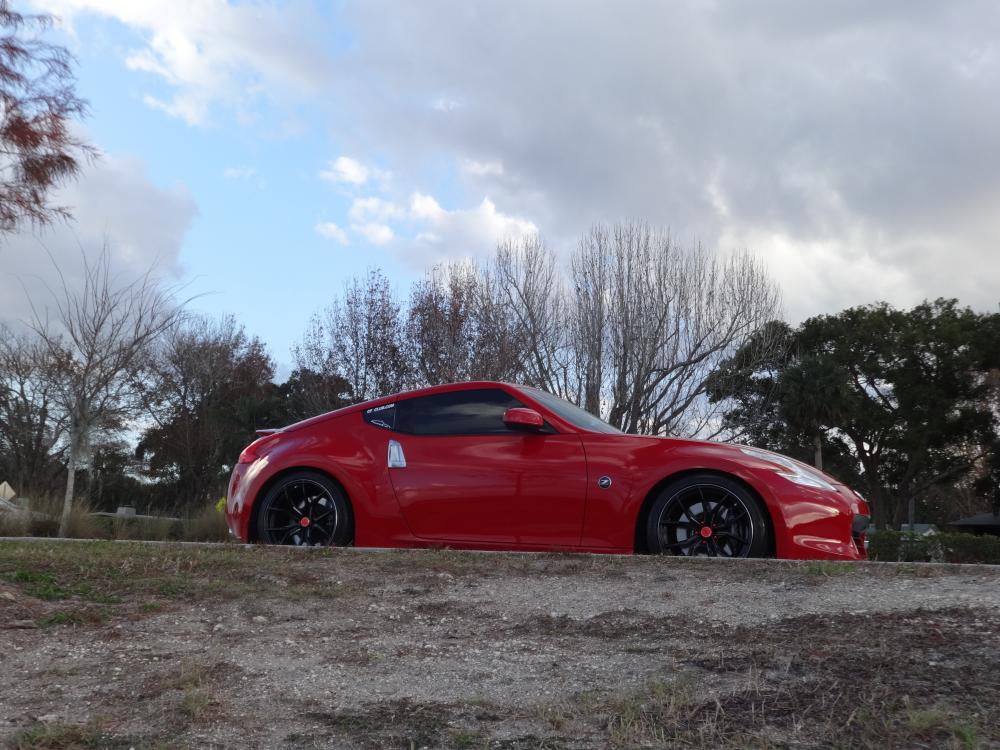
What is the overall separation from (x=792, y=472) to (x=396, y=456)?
2562 mm

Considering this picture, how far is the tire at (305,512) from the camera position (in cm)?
653

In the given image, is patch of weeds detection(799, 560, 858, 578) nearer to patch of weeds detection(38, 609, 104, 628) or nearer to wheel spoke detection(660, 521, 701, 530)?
wheel spoke detection(660, 521, 701, 530)

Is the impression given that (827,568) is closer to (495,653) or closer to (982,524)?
(495,653)

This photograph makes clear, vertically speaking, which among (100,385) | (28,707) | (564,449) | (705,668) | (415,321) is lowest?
(28,707)

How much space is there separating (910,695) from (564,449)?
11.2 ft

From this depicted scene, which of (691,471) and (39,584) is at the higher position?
(691,471)

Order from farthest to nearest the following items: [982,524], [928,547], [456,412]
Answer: [982,524] → [928,547] → [456,412]

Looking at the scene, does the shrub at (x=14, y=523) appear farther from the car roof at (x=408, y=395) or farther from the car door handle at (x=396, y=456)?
the car door handle at (x=396, y=456)

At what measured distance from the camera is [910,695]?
2.90 meters

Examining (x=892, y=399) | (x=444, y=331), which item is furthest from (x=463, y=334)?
(x=892, y=399)

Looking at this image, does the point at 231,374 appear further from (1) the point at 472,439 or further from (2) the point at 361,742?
(2) the point at 361,742

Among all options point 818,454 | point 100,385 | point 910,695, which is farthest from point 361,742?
point 818,454

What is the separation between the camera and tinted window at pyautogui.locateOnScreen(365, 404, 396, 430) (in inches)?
263

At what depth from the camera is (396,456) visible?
6500 millimetres
